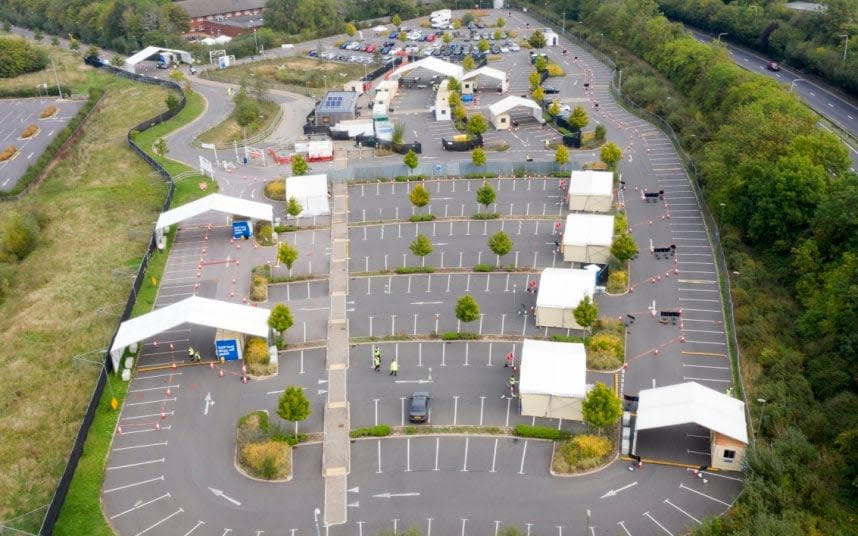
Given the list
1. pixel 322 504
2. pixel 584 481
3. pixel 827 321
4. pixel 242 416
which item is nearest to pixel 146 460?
pixel 242 416

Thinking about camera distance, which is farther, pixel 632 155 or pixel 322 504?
pixel 632 155

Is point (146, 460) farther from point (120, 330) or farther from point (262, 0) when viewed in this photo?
point (262, 0)

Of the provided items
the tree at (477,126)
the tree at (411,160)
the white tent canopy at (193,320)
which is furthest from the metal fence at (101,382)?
the tree at (477,126)

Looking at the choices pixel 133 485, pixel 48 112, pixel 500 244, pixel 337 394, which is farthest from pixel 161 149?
pixel 133 485

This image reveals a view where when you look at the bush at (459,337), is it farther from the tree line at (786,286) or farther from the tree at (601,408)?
the tree line at (786,286)

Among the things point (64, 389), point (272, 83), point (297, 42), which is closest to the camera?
point (64, 389)
